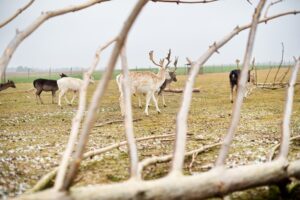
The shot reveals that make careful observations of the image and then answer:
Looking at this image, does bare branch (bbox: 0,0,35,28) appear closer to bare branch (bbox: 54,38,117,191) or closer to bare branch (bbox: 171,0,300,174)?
bare branch (bbox: 54,38,117,191)

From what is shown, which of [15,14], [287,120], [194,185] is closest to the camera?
[194,185]

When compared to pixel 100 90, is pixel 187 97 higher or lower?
lower

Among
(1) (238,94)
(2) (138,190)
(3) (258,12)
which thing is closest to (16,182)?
(2) (138,190)

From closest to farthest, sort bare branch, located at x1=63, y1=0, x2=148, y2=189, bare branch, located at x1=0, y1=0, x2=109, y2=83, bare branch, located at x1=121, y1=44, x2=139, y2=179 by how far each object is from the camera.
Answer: bare branch, located at x1=63, y1=0, x2=148, y2=189 → bare branch, located at x1=0, y1=0, x2=109, y2=83 → bare branch, located at x1=121, y1=44, x2=139, y2=179

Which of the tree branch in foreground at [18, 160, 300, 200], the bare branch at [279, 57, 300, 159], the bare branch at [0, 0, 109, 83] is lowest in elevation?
the tree branch in foreground at [18, 160, 300, 200]

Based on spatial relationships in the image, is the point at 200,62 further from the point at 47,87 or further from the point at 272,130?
the point at 47,87

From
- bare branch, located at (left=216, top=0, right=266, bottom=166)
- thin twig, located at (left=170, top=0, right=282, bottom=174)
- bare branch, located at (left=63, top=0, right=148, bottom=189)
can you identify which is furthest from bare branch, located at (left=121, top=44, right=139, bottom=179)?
bare branch, located at (left=216, top=0, right=266, bottom=166)

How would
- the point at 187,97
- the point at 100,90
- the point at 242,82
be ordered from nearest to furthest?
the point at 100,90 < the point at 242,82 < the point at 187,97

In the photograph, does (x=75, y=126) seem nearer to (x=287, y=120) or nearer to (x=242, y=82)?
(x=242, y=82)

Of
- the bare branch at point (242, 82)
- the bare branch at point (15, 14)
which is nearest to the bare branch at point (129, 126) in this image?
the bare branch at point (242, 82)

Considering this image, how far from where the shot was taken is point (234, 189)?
11.4 ft

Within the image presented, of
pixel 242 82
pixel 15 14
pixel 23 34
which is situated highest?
pixel 15 14

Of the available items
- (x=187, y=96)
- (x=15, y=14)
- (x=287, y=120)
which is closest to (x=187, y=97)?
(x=187, y=96)

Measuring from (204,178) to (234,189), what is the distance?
0.40 metres
